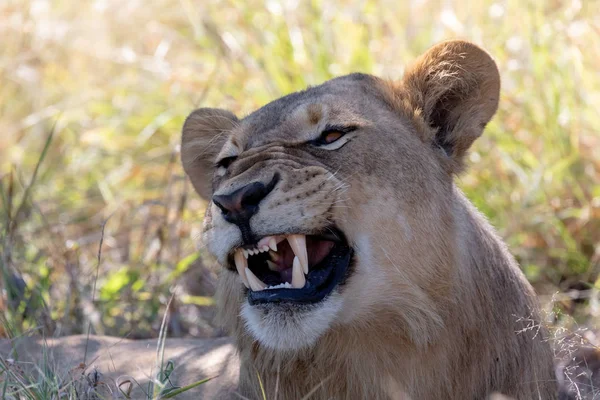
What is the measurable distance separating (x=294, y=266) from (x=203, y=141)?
1.24 m

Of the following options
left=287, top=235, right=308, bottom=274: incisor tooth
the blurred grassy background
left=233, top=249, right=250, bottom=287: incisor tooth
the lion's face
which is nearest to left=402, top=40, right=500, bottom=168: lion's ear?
the lion's face

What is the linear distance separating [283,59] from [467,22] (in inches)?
56.9

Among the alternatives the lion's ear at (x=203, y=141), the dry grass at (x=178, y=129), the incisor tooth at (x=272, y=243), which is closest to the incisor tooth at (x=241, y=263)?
the incisor tooth at (x=272, y=243)

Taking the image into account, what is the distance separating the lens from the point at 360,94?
11.2 feet

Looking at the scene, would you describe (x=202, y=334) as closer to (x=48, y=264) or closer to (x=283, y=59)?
(x=48, y=264)

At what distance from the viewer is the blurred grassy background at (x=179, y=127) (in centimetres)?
541

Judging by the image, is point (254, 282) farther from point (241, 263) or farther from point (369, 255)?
point (369, 255)

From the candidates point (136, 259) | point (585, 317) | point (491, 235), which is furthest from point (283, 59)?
point (491, 235)

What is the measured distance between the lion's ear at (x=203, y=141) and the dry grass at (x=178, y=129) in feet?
1.14

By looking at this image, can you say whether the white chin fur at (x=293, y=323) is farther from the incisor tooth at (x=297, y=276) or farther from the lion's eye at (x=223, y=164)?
the lion's eye at (x=223, y=164)

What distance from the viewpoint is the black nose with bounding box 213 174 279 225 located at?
9.17ft

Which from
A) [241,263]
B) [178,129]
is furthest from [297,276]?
[178,129]

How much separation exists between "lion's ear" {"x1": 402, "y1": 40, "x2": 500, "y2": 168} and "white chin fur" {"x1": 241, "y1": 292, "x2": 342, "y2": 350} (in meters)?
0.92

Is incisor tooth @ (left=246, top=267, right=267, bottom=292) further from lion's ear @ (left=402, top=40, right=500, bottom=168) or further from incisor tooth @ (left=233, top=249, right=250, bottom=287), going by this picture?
lion's ear @ (left=402, top=40, right=500, bottom=168)
